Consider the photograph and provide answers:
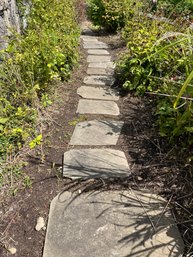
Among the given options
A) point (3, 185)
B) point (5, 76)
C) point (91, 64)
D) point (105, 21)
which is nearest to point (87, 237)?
point (3, 185)

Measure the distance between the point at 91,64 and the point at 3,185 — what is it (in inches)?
117

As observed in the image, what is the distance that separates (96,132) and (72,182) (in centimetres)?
72

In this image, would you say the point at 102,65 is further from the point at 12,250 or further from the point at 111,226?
the point at 12,250

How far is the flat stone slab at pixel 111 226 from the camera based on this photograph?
1.40m

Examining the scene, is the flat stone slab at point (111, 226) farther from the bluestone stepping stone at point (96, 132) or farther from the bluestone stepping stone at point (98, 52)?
the bluestone stepping stone at point (98, 52)

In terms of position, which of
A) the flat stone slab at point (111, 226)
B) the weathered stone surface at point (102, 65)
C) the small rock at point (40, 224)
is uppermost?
the weathered stone surface at point (102, 65)

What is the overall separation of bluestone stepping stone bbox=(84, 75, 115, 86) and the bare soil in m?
0.85

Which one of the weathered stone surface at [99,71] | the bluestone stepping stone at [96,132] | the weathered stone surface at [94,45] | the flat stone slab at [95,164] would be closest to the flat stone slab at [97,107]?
the bluestone stepping stone at [96,132]

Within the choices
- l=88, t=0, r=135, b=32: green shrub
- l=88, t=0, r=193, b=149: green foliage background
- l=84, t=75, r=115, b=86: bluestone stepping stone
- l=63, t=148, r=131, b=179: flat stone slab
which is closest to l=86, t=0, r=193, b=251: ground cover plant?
l=88, t=0, r=193, b=149: green foliage background

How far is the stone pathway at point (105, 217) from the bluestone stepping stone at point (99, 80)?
137cm

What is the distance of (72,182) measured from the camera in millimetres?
1880

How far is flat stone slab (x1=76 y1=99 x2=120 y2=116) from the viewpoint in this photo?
9.35 ft

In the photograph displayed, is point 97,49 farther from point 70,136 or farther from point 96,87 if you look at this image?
point 70,136

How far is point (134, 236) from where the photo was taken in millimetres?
1464
